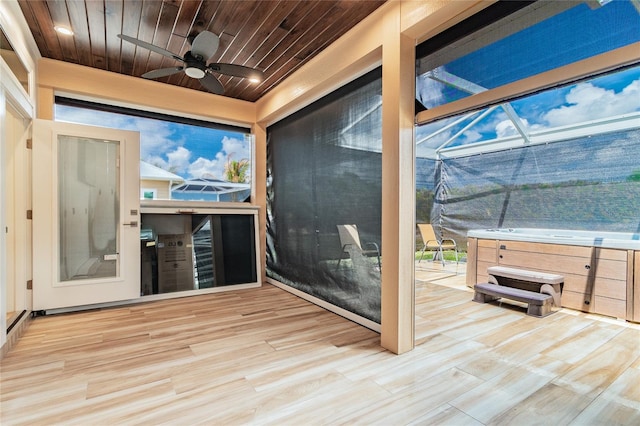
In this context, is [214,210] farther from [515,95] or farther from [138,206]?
[515,95]

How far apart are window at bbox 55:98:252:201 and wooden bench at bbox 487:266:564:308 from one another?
12.0ft

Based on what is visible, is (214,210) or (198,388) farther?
(214,210)

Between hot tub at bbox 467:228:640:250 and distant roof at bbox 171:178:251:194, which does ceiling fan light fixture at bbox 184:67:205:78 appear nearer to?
distant roof at bbox 171:178:251:194

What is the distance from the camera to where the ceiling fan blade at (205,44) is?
8.10 ft

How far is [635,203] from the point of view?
310cm

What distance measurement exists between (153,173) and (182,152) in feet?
1.59

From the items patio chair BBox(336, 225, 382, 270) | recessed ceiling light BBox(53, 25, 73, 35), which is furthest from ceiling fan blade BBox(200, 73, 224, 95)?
patio chair BBox(336, 225, 382, 270)

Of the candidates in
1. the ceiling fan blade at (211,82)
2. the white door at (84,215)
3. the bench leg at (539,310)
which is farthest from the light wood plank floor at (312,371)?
the ceiling fan blade at (211,82)

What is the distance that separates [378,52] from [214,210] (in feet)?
9.63

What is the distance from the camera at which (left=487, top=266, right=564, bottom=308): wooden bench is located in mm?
3428

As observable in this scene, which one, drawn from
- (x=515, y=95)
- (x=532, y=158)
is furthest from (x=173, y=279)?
(x=532, y=158)

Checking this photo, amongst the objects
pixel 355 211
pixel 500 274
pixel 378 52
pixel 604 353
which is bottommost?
pixel 604 353

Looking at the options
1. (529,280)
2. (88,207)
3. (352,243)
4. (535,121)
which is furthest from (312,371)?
(535,121)

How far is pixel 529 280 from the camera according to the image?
140 inches
